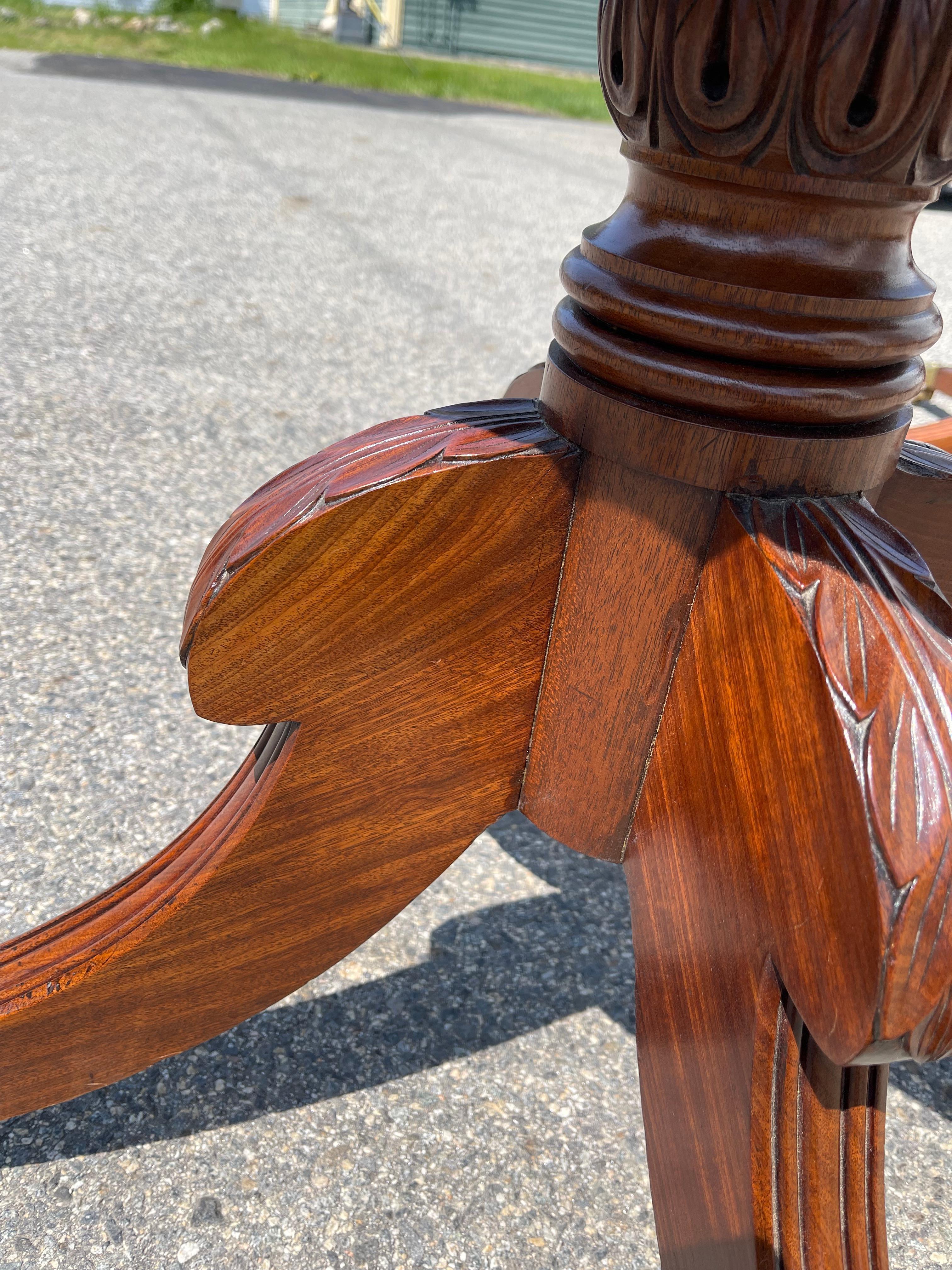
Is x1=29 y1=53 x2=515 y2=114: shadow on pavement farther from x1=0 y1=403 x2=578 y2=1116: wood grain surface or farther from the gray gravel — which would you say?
x1=0 y1=403 x2=578 y2=1116: wood grain surface

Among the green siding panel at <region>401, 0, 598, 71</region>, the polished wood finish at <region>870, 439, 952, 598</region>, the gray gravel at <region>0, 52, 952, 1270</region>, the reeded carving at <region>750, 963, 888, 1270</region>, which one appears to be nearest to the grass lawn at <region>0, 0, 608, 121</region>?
the green siding panel at <region>401, 0, 598, 71</region>

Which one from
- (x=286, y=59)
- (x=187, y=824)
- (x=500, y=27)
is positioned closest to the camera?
(x=187, y=824)

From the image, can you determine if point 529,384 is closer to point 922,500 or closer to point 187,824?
point 922,500

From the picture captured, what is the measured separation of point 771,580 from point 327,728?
18cm

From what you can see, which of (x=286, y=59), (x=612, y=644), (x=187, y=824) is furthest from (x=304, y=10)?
(x=612, y=644)

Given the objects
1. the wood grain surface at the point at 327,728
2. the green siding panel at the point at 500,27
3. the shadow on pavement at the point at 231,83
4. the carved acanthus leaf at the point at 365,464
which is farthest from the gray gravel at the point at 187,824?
the green siding panel at the point at 500,27

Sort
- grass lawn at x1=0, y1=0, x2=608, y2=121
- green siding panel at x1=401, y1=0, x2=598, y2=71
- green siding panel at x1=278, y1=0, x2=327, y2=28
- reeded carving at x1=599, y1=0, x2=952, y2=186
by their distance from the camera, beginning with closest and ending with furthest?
reeded carving at x1=599, y1=0, x2=952, y2=186 → grass lawn at x1=0, y1=0, x2=608, y2=121 → green siding panel at x1=401, y1=0, x2=598, y2=71 → green siding panel at x1=278, y1=0, x2=327, y2=28

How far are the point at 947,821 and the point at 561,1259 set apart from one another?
0.38m

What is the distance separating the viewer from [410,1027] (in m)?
0.68

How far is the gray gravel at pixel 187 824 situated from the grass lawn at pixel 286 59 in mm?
2902

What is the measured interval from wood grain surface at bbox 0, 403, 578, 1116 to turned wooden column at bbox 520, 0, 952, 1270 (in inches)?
1.2

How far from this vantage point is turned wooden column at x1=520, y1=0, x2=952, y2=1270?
0.97ft

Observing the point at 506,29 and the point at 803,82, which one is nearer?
the point at 803,82

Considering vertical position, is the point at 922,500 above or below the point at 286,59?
below
